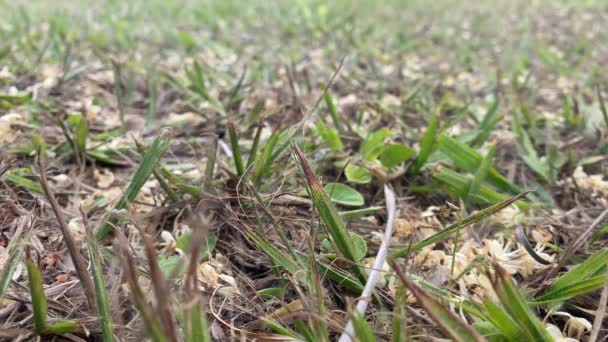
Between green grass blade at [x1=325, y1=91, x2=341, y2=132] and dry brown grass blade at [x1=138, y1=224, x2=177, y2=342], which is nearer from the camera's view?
dry brown grass blade at [x1=138, y1=224, x2=177, y2=342]

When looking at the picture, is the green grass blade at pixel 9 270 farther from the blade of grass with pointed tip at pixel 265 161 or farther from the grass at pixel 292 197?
the blade of grass with pointed tip at pixel 265 161

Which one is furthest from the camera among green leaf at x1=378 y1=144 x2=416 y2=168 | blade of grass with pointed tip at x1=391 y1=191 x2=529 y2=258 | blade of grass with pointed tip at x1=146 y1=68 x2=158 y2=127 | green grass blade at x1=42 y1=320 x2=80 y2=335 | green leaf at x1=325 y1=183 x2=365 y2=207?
blade of grass with pointed tip at x1=146 y1=68 x2=158 y2=127

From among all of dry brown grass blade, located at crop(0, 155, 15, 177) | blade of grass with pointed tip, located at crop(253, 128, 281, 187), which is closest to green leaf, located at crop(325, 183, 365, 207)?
blade of grass with pointed tip, located at crop(253, 128, 281, 187)

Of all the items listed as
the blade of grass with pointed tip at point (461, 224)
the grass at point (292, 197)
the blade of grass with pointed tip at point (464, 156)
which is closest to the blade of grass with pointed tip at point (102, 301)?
the grass at point (292, 197)

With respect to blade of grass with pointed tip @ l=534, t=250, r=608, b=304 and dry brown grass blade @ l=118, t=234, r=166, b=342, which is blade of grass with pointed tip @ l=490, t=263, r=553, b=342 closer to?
blade of grass with pointed tip @ l=534, t=250, r=608, b=304

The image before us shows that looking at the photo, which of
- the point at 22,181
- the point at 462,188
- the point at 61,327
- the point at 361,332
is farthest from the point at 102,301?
the point at 462,188

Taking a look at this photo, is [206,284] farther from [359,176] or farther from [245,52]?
[245,52]

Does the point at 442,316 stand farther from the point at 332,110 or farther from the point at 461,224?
the point at 332,110

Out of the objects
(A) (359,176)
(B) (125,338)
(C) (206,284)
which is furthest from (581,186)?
(B) (125,338)
